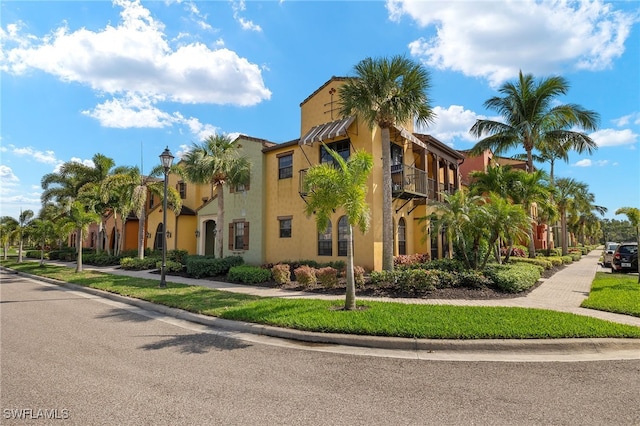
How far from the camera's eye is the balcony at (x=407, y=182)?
1568 centimetres

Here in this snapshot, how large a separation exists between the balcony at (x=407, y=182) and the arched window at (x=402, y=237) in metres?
1.51

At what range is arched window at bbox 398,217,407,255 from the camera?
57.9ft

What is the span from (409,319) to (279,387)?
3648mm

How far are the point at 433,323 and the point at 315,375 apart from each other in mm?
3058

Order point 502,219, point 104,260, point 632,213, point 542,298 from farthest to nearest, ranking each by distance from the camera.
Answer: point 104,260, point 632,213, point 502,219, point 542,298

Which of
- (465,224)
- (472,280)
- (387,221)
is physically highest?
(387,221)

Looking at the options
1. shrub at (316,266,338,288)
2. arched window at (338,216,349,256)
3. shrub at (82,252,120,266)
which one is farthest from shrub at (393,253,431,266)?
shrub at (82,252,120,266)

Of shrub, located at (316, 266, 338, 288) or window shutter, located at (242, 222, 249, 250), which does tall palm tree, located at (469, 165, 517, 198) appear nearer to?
shrub, located at (316, 266, 338, 288)

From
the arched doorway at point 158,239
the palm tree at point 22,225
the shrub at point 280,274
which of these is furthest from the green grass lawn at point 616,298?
the palm tree at point 22,225

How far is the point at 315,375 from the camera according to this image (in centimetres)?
489

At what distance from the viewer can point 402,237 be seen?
17.8 metres

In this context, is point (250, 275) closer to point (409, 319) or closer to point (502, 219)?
point (409, 319)

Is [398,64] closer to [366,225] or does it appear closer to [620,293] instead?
[366,225]

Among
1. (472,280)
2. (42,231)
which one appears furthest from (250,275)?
(42,231)
